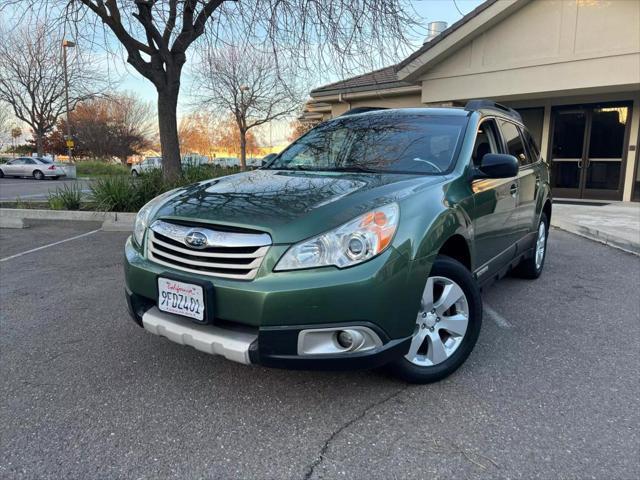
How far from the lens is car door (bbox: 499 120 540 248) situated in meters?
4.15

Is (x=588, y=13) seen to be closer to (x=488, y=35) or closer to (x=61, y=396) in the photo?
(x=488, y=35)

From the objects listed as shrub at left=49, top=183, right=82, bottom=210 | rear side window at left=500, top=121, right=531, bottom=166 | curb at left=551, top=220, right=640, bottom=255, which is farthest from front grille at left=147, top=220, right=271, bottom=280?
shrub at left=49, top=183, right=82, bottom=210

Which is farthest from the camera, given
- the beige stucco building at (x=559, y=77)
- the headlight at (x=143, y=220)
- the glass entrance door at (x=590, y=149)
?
the glass entrance door at (x=590, y=149)

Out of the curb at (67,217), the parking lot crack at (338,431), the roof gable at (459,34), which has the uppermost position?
the roof gable at (459,34)

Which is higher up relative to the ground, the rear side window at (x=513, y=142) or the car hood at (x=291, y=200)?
the rear side window at (x=513, y=142)

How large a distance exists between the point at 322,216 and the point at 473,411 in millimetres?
1334

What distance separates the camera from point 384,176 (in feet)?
9.75

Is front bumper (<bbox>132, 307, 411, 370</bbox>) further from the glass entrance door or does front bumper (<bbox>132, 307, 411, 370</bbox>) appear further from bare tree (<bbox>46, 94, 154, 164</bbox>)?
bare tree (<bbox>46, 94, 154, 164</bbox>)

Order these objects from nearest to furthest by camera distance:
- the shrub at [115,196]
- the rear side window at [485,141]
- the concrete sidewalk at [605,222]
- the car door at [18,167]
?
the rear side window at [485,141] → the concrete sidewalk at [605,222] → the shrub at [115,196] → the car door at [18,167]

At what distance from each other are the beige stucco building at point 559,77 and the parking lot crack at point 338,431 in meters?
10.1

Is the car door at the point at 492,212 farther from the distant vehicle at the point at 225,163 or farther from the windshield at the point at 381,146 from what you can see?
the distant vehicle at the point at 225,163

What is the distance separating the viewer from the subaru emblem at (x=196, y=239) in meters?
2.37

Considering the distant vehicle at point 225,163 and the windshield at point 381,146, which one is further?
the distant vehicle at point 225,163

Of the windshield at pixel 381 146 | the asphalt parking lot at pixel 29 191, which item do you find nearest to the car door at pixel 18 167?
the asphalt parking lot at pixel 29 191
